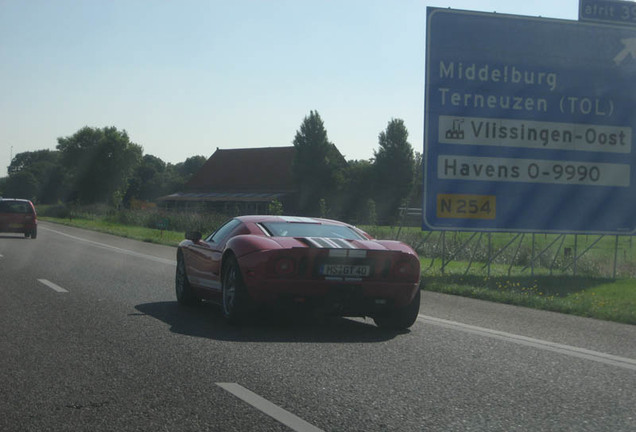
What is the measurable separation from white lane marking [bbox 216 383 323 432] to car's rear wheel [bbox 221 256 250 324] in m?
2.57

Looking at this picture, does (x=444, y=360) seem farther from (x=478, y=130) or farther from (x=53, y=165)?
(x=53, y=165)

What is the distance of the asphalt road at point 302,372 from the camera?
4621mm

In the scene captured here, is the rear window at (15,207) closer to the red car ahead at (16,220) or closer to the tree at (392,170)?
the red car ahead at (16,220)

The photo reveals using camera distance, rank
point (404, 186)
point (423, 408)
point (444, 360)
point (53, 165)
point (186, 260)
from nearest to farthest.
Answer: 1. point (423, 408)
2. point (444, 360)
3. point (186, 260)
4. point (404, 186)
5. point (53, 165)

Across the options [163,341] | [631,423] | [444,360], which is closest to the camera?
[631,423]

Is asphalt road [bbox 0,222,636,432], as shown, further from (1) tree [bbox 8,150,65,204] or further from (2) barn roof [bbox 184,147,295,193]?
(1) tree [bbox 8,150,65,204]

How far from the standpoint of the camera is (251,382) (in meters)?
5.58

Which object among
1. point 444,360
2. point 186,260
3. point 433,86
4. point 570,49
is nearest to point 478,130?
point 433,86

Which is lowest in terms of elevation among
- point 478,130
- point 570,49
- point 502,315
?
point 502,315

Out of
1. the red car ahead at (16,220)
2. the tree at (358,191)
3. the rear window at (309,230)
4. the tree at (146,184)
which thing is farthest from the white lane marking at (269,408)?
the tree at (146,184)

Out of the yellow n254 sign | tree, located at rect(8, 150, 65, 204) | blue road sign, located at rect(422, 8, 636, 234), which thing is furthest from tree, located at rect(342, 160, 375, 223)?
tree, located at rect(8, 150, 65, 204)

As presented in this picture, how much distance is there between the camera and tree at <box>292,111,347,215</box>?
8481cm

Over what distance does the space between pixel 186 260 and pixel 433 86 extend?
24.9 feet

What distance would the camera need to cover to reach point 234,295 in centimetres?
818
